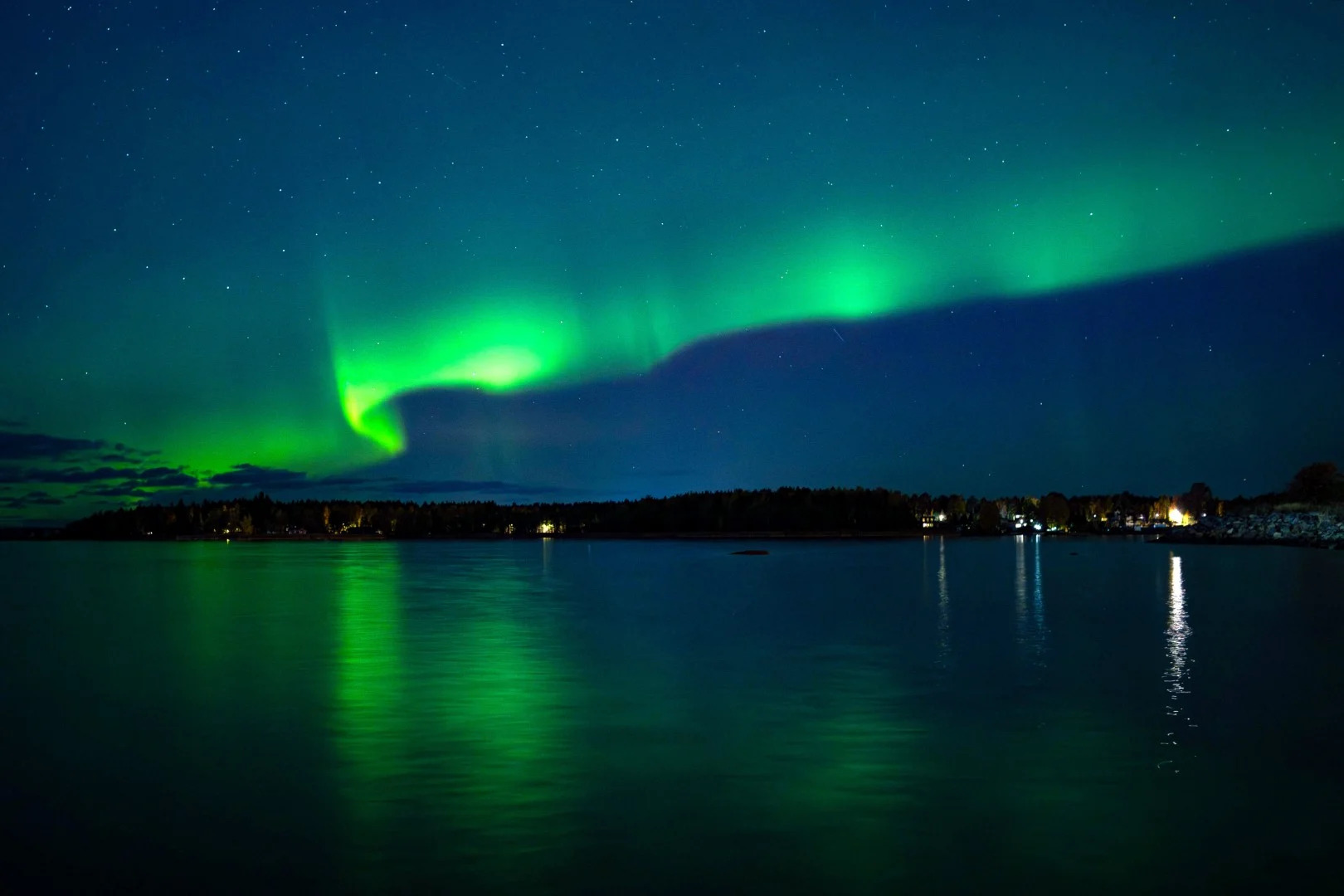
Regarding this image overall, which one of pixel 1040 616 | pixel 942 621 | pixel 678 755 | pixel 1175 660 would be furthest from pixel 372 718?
pixel 1040 616

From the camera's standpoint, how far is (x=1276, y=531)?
6043 inches

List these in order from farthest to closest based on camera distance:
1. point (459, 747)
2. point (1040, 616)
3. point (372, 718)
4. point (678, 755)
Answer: point (1040, 616) → point (372, 718) → point (459, 747) → point (678, 755)

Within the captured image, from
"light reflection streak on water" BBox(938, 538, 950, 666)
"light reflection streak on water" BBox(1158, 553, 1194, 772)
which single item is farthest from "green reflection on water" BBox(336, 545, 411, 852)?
"light reflection streak on water" BBox(938, 538, 950, 666)

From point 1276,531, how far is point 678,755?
6203 inches

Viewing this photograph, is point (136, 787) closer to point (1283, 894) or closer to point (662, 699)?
point (662, 699)

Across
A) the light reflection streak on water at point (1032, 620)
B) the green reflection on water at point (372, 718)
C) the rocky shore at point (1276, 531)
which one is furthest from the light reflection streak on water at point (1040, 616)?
the rocky shore at point (1276, 531)

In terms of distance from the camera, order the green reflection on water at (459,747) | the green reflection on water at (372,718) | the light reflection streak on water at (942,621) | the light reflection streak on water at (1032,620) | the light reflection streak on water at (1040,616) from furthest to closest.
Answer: the light reflection streak on water at (1040,616) → the light reflection streak on water at (1032,620) → the light reflection streak on water at (942,621) → the green reflection on water at (372,718) → the green reflection on water at (459,747)

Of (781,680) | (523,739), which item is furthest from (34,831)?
(781,680)

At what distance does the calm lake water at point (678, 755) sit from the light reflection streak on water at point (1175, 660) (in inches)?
6.6

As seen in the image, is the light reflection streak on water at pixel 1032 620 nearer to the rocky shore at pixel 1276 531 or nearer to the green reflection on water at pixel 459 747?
the green reflection on water at pixel 459 747

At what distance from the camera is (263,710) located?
79.5 ft

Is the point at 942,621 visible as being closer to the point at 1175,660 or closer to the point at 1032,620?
the point at 1032,620

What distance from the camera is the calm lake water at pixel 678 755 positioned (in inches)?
518

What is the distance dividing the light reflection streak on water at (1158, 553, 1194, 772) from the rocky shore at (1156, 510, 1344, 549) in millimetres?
83903
